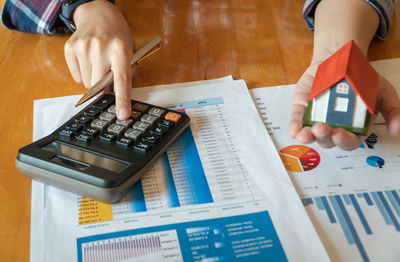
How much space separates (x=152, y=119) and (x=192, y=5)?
386 mm

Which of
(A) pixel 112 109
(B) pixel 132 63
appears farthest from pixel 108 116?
(B) pixel 132 63

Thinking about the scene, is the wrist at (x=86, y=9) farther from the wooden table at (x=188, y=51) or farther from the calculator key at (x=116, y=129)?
the calculator key at (x=116, y=129)

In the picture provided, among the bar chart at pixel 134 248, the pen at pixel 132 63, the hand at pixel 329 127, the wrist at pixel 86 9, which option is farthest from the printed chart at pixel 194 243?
the wrist at pixel 86 9

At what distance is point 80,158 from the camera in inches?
16.6

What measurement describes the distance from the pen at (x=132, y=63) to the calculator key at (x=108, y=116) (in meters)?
0.05

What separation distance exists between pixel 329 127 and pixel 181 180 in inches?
7.0

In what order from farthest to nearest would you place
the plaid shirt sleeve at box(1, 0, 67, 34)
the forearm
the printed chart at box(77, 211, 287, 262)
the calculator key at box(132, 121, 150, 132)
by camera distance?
the plaid shirt sleeve at box(1, 0, 67, 34), the forearm, the calculator key at box(132, 121, 150, 132), the printed chart at box(77, 211, 287, 262)

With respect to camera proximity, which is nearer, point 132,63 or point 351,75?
point 351,75

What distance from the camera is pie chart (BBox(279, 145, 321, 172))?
45 cm

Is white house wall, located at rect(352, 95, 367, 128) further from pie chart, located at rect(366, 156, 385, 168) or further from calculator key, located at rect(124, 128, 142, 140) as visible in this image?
calculator key, located at rect(124, 128, 142, 140)

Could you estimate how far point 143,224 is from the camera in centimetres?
39

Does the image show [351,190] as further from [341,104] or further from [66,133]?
[66,133]

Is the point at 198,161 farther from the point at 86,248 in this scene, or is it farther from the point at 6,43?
the point at 6,43

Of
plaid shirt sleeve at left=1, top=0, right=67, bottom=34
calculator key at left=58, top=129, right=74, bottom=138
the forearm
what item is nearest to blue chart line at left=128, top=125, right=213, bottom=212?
calculator key at left=58, top=129, right=74, bottom=138
